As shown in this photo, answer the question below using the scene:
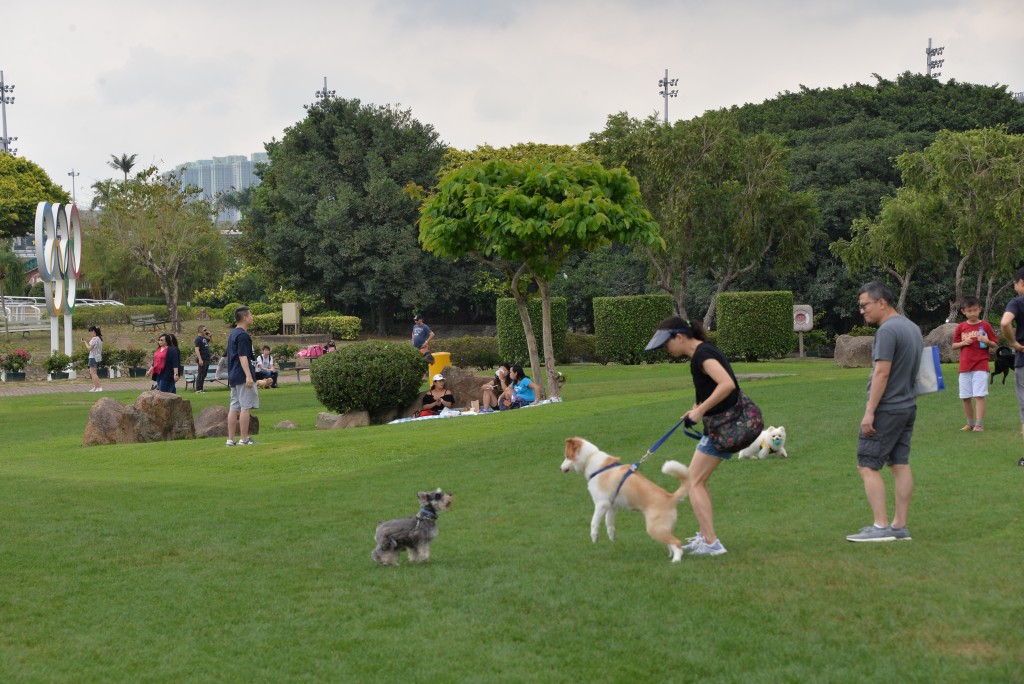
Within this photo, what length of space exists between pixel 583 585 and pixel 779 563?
141 cm

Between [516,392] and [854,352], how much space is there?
43.2 feet

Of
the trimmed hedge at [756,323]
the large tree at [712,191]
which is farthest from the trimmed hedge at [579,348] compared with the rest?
the trimmed hedge at [756,323]

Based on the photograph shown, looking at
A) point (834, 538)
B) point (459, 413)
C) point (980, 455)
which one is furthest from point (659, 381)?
point (834, 538)

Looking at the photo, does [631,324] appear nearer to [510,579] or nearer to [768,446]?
[768,446]

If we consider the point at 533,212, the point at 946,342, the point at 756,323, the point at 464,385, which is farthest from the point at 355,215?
the point at 533,212

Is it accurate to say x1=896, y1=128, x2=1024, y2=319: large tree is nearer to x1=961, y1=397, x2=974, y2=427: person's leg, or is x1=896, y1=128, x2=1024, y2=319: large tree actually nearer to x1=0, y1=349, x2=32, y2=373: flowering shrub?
x1=961, y1=397, x2=974, y2=427: person's leg

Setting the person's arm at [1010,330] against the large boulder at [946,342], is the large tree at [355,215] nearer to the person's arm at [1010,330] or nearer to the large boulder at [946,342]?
the large boulder at [946,342]

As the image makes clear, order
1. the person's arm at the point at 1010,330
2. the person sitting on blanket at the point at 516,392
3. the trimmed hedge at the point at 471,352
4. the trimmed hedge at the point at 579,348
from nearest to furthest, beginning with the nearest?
the person's arm at the point at 1010,330 → the person sitting on blanket at the point at 516,392 → the trimmed hedge at the point at 471,352 → the trimmed hedge at the point at 579,348

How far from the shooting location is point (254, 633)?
6215 mm

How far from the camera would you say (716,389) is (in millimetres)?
7148

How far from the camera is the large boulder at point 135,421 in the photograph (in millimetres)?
17312

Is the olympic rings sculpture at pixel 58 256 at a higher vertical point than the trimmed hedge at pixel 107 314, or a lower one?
higher

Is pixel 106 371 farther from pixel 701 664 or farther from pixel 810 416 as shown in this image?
pixel 701 664

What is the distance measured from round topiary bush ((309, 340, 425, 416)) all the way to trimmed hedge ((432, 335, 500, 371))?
18783 mm
